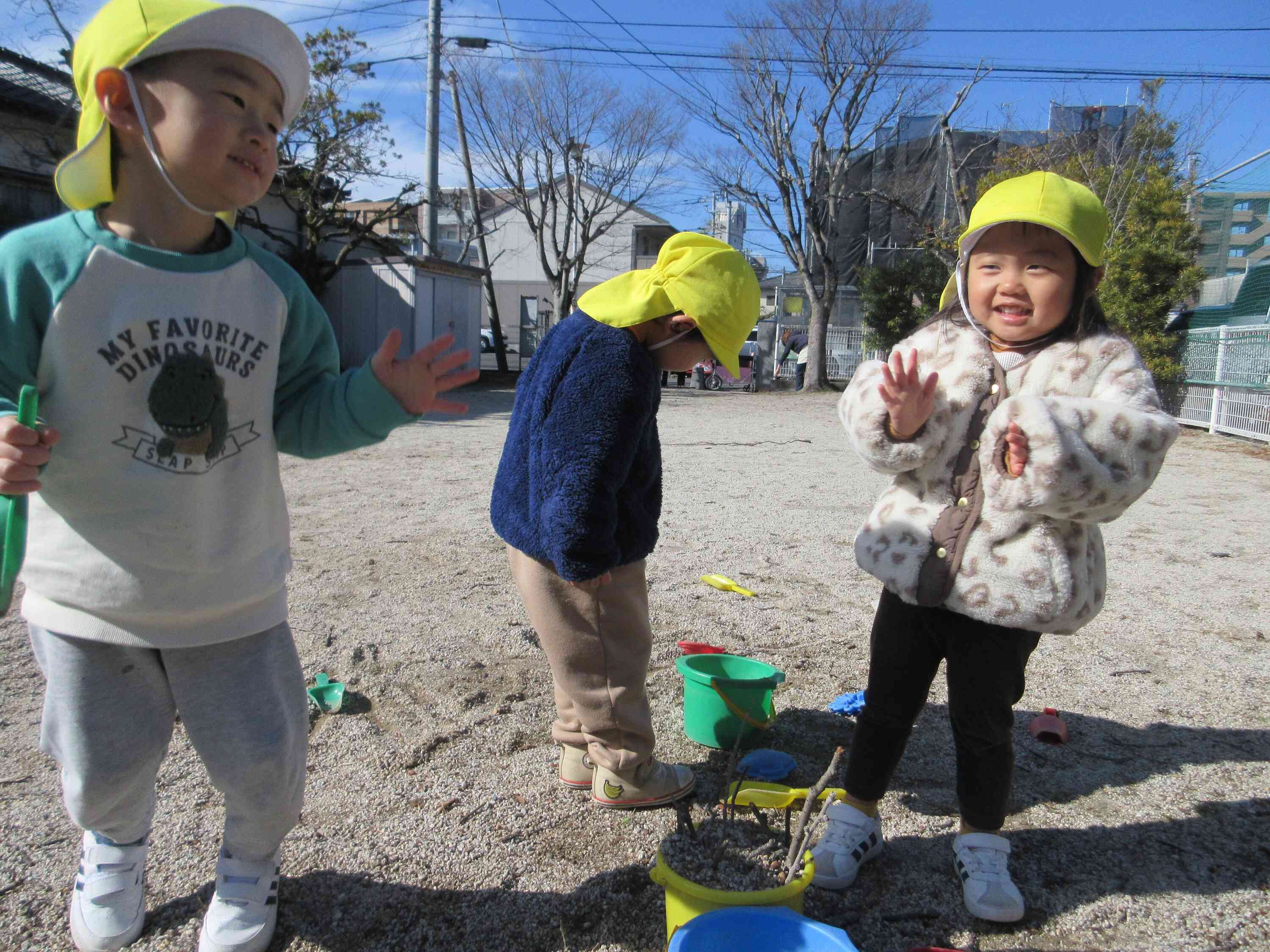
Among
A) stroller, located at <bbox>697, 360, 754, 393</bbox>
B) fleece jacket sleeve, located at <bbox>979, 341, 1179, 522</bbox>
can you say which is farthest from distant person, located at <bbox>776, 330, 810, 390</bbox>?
fleece jacket sleeve, located at <bbox>979, 341, 1179, 522</bbox>

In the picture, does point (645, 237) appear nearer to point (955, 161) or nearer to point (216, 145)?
point (955, 161)

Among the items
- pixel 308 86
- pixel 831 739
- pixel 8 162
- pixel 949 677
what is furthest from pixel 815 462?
pixel 8 162

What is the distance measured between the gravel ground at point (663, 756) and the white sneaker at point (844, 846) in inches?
1.5

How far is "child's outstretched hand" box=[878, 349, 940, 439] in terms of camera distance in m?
1.80

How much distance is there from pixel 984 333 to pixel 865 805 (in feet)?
3.69

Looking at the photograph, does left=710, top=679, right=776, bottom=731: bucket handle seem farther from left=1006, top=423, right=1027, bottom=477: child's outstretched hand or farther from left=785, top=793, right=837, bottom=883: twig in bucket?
left=1006, top=423, right=1027, bottom=477: child's outstretched hand

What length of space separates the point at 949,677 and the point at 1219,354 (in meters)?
12.1

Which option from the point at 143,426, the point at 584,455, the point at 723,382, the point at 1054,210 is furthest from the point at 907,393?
the point at 723,382

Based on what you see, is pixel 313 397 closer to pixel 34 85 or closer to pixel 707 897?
pixel 707 897

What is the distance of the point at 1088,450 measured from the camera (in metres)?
1.68

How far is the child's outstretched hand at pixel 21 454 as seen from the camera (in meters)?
1.25

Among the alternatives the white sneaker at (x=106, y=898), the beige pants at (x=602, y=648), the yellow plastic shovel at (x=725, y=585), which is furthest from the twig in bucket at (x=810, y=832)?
the yellow plastic shovel at (x=725, y=585)

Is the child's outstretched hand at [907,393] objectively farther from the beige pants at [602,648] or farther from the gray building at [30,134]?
the gray building at [30,134]

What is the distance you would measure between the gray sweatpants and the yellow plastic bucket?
2.41 ft
